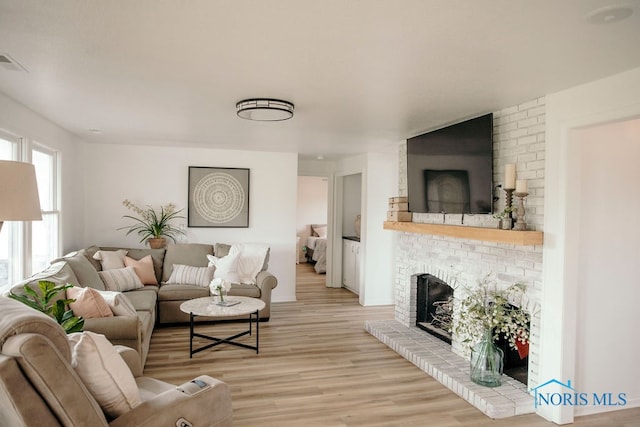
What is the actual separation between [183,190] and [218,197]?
51 cm

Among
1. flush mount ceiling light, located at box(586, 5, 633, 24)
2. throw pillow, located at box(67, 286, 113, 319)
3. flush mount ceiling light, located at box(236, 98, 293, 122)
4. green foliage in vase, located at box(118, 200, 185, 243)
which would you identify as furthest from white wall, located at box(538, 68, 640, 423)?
green foliage in vase, located at box(118, 200, 185, 243)

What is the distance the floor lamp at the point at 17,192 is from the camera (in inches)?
76.4

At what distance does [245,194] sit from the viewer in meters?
6.39

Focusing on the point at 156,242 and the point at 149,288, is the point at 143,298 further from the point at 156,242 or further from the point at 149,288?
the point at 156,242

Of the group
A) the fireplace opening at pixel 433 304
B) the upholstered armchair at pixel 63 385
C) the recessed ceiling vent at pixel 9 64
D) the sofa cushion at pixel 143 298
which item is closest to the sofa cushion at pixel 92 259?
the sofa cushion at pixel 143 298

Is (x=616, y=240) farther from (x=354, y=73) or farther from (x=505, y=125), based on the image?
(x=354, y=73)

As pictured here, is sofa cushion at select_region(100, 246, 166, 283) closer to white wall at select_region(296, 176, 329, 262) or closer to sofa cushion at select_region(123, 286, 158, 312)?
sofa cushion at select_region(123, 286, 158, 312)

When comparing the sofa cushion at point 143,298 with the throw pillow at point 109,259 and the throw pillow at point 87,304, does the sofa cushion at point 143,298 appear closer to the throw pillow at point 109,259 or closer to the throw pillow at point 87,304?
the throw pillow at point 109,259

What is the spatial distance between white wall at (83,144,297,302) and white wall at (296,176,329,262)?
4825 millimetres

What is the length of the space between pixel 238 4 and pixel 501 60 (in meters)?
1.51

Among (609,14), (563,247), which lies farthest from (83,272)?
(609,14)

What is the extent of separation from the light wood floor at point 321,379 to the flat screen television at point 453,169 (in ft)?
5.31

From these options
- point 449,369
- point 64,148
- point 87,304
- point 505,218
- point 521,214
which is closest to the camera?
point 87,304

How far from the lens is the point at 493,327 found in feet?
11.3
